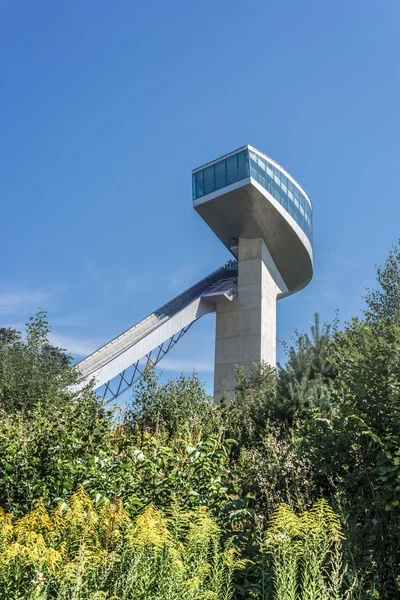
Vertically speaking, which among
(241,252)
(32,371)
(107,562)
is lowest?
(107,562)

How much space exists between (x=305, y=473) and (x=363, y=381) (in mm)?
1910

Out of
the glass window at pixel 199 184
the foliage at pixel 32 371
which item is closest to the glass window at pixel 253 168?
the glass window at pixel 199 184

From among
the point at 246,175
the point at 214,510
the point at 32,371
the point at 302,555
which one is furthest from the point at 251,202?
the point at 302,555

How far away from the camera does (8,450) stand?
565 cm

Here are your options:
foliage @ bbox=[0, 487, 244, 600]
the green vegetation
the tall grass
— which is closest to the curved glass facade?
the green vegetation

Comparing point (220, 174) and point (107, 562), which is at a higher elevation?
point (220, 174)

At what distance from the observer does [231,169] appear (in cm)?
2938

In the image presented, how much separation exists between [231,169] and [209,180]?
132cm

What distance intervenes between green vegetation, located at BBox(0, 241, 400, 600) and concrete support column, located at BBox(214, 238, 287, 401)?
825 inches

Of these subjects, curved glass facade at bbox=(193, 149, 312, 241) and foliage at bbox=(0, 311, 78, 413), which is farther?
curved glass facade at bbox=(193, 149, 312, 241)

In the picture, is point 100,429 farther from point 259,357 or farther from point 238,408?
point 259,357

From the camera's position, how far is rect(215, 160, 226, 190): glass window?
2922 centimetres

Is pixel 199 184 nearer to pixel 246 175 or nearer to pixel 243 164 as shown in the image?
pixel 243 164

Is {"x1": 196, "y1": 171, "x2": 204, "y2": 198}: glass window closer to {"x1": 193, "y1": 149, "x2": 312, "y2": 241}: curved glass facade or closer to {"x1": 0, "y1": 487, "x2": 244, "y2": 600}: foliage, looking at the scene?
{"x1": 193, "y1": 149, "x2": 312, "y2": 241}: curved glass facade
